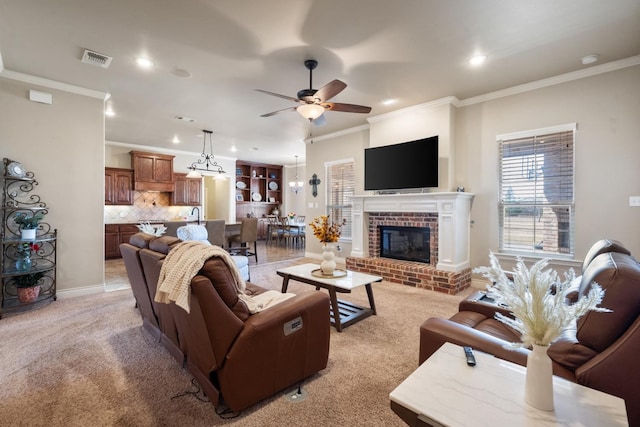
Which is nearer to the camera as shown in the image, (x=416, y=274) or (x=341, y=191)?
(x=416, y=274)

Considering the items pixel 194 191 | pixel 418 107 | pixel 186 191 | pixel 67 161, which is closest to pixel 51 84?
pixel 67 161

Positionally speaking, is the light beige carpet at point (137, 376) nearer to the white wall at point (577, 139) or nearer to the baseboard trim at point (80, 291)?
the baseboard trim at point (80, 291)

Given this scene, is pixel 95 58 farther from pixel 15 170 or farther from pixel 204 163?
pixel 204 163

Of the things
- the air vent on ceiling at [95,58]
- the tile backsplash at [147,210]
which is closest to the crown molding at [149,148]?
the tile backsplash at [147,210]

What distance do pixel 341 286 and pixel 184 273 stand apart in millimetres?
1616

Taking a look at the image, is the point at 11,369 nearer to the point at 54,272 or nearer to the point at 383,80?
the point at 54,272

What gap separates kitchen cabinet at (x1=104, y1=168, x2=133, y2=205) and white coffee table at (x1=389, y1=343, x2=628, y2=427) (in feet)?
26.6

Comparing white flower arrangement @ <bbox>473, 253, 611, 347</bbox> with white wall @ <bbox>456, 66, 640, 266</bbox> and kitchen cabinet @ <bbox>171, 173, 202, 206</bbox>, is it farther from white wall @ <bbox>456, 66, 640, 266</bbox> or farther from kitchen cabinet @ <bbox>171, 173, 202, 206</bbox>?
kitchen cabinet @ <bbox>171, 173, 202, 206</bbox>

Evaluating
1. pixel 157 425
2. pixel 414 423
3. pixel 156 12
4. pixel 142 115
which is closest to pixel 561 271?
pixel 414 423

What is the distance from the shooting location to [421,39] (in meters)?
2.85

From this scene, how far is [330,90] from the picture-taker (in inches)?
115

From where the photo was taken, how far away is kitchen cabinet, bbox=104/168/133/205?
23.0 feet

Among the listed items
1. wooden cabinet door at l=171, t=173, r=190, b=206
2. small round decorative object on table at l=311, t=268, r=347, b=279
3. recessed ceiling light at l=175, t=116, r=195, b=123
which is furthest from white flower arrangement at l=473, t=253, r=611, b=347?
wooden cabinet door at l=171, t=173, r=190, b=206

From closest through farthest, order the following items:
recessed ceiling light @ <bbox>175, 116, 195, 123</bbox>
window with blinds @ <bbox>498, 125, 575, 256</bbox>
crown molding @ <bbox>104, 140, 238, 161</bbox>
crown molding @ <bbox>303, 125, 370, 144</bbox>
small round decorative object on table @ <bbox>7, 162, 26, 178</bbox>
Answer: small round decorative object on table @ <bbox>7, 162, 26, 178</bbox> < window with blinds @ <bbox>498, 125, 575, 256</bbox> < recessed ceiling light @ <bbox>175, 116, 195, 123</bbox> < crown molding @ <bbox>303, 125, 370, 144</bbox> < crown molding @ <bbox>104, 140, 238, 161</bbox>
